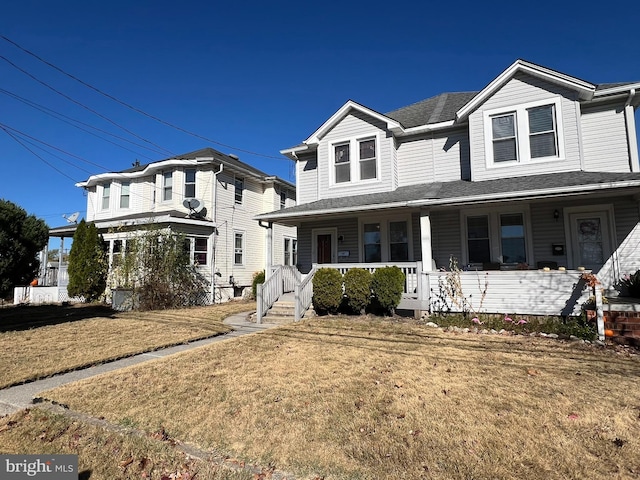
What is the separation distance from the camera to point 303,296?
10.6m

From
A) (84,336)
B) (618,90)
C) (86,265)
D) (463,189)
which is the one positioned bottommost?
(84,336)

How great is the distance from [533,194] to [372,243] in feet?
17.8

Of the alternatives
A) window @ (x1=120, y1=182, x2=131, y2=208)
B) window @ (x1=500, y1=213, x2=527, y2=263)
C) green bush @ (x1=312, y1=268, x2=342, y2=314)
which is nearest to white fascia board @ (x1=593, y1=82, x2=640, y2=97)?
window @ (x1=500, y1=213, x2=527, y2=263)

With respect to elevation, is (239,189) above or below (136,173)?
below

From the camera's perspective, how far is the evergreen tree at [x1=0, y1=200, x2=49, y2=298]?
1006 centimetres

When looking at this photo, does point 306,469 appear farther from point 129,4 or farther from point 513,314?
point 129,4

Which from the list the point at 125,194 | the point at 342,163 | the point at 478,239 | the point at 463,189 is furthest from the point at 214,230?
the point at 478,239

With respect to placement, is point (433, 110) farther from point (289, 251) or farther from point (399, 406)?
point (399, 406)

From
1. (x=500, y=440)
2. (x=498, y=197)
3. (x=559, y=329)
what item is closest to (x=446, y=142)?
(x=498, y=197)

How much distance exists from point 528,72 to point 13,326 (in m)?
17.0

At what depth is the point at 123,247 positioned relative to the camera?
606 inches

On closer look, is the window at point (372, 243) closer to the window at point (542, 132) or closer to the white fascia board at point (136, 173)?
the window at point (542, 132)

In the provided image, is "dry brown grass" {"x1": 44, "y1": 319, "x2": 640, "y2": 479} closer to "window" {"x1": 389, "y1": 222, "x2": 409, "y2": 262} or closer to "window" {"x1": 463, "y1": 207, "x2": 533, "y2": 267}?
"window" {"x1": 463, "y1": 207, "x2": 533, "y2": 267}

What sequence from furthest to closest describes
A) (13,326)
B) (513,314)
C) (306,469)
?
1. (13,326)
2. (513,314)
3. (306,469)
